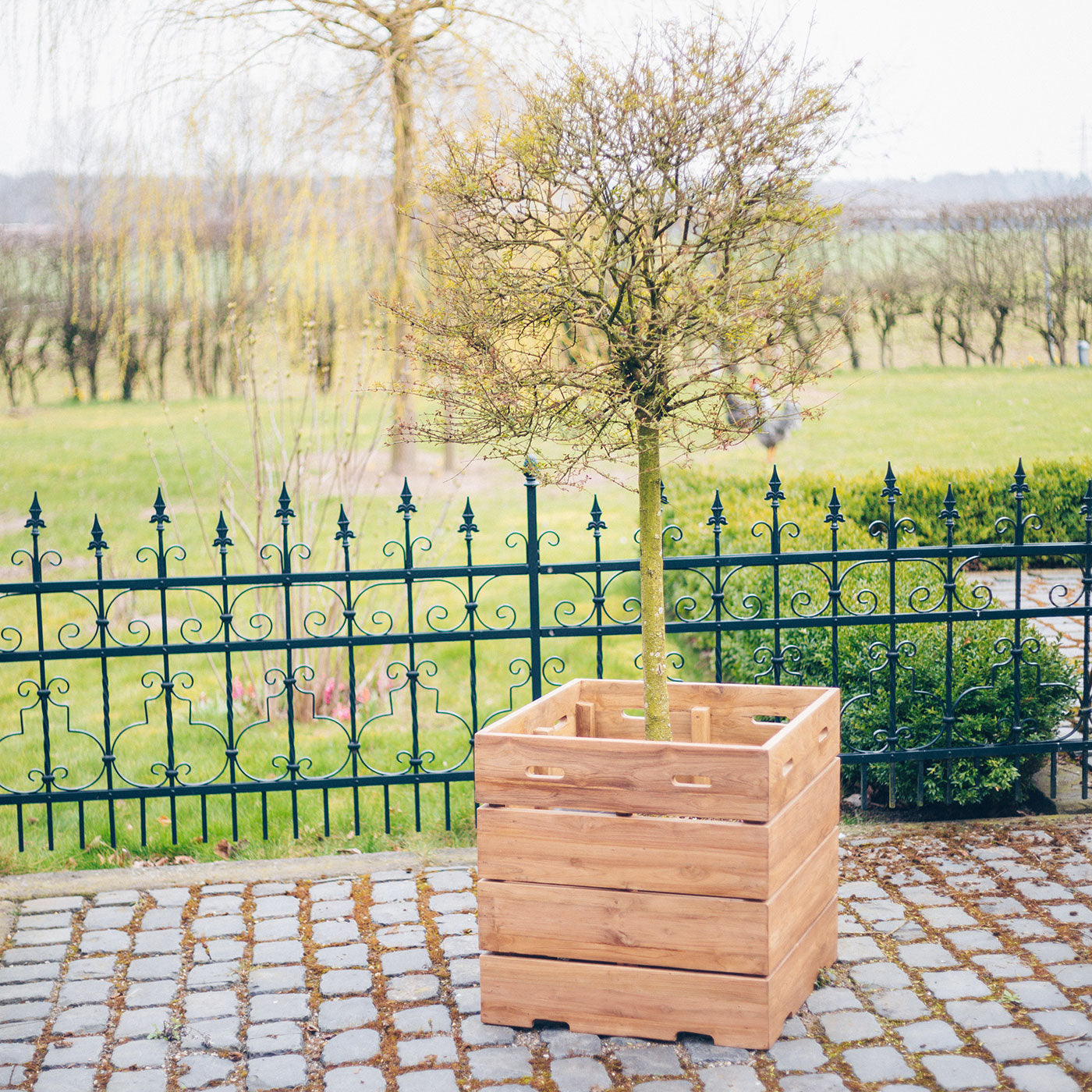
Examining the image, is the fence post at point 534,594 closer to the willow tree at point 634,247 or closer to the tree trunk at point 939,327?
the willow tree at point 634,247

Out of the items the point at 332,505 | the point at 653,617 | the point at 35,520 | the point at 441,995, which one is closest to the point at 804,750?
the point at 653,617

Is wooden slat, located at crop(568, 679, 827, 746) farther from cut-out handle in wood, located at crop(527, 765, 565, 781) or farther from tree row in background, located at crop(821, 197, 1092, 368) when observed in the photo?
tree row in background, located at crop(821, 197, 1092, 368)

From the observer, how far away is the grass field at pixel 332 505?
510 centimetres

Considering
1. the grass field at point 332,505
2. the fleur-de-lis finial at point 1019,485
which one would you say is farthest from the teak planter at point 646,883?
the fleur-de-lis finial at point 1019,485

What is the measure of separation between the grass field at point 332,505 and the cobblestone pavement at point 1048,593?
107 centimetres

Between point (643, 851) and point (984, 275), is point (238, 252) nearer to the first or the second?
point (643, 851)

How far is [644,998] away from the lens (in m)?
2.98

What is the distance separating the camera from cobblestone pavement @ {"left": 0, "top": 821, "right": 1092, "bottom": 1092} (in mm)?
2865

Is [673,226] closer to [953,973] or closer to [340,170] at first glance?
[953,973]

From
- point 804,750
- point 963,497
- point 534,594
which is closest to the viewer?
point 804,750

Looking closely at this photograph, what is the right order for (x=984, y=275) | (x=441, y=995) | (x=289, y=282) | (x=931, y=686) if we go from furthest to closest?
(x=984, y=275) → (x=289, y=282) → (x=931, y=686) → (x=441, y=995)

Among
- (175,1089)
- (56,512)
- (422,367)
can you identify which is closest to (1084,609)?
(422,367)

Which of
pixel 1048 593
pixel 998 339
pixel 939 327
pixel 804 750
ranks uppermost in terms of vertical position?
pixel 939 327

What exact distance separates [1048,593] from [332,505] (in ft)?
15.9
